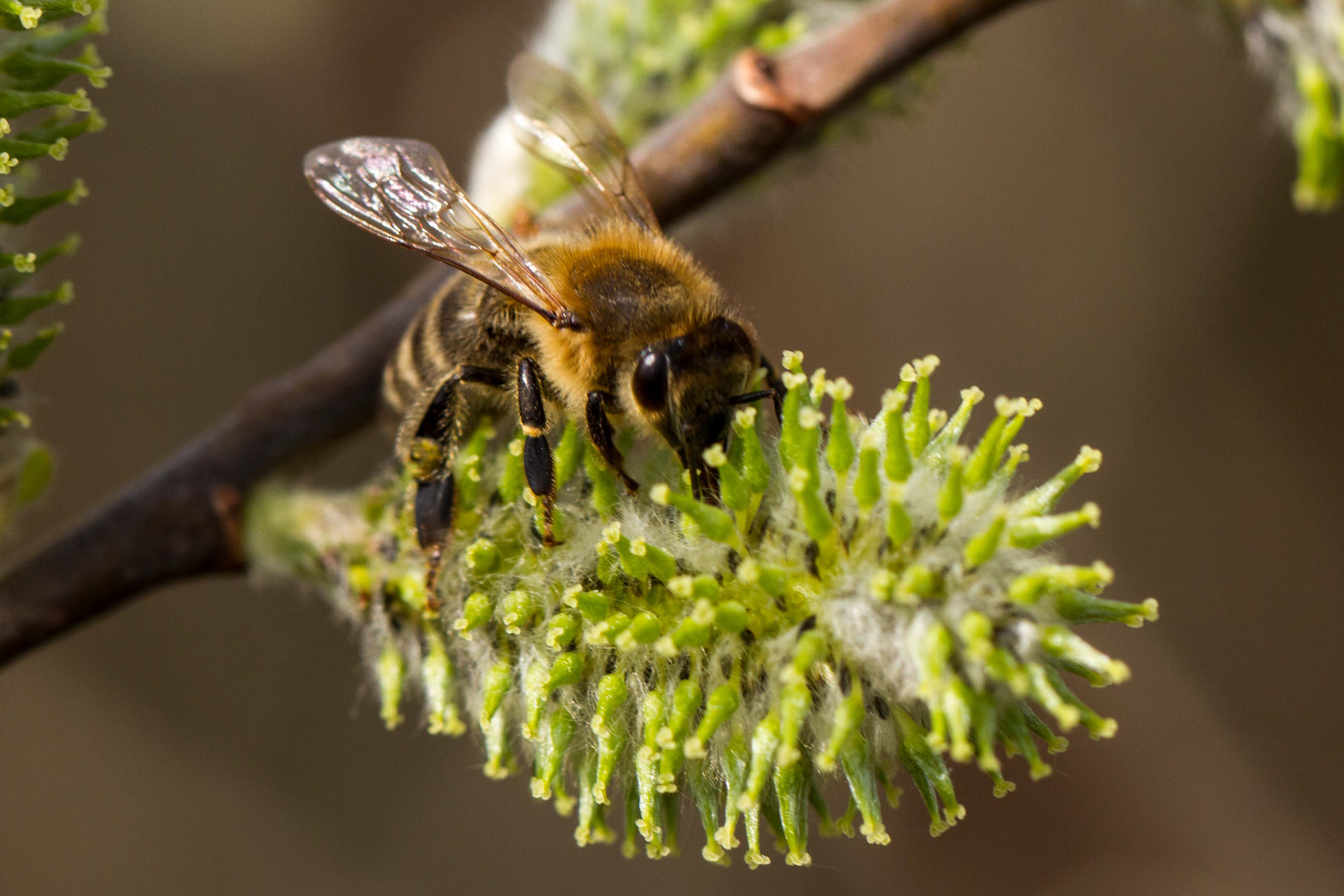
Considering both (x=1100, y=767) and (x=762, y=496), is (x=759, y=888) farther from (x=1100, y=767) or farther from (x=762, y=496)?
(x=762, y=496)

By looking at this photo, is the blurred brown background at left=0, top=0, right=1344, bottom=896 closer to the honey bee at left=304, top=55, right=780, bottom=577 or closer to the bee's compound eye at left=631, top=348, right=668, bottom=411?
the honey bee at left=304, top=55, right=780, bottom=577

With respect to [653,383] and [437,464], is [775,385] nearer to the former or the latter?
[653,383]

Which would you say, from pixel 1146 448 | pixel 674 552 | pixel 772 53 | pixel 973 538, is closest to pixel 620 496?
pixel 674 552

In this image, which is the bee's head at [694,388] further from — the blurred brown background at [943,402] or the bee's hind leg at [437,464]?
the blurred brown background at [943,402]

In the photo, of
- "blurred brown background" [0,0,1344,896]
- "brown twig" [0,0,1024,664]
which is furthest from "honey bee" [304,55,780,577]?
"blurred brown background" [0,0,1344,896]

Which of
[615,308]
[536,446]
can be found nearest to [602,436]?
[536,446]

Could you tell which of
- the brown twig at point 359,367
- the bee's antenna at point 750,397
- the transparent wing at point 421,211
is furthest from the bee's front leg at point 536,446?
the brown twig at point 359,367
